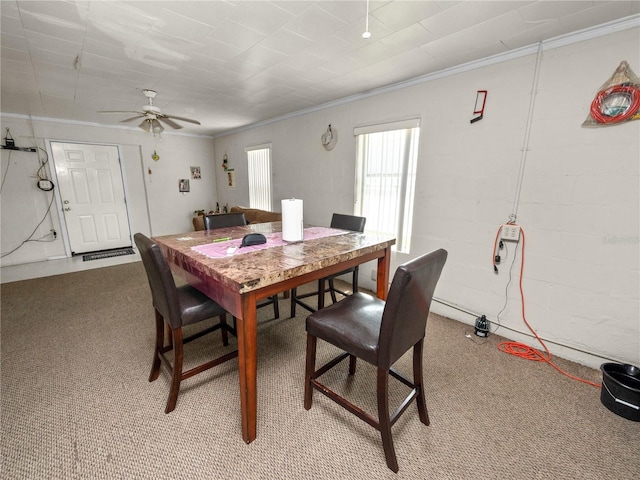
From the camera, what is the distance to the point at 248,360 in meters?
1.23

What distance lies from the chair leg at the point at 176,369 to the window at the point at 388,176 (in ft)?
7.69

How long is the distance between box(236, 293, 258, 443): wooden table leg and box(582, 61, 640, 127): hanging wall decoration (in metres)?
2.47

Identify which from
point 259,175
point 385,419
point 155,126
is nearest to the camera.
Result: point 385,419

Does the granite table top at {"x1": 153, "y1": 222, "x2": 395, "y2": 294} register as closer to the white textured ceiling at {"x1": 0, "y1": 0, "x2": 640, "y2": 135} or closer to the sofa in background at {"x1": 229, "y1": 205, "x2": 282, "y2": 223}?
the white textured ceiling at {"x1": 0, "y1": 0, "x2": 640, "y2": 135}

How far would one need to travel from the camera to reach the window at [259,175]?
462cm

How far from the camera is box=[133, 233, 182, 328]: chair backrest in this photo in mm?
1289

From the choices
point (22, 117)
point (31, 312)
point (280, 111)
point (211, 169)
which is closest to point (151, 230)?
point (211, 169)

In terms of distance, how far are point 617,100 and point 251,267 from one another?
250cm

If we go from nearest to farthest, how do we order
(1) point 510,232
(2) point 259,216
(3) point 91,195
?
(1) point 510,232 < (2) point 259,216 < (3) point 91,195

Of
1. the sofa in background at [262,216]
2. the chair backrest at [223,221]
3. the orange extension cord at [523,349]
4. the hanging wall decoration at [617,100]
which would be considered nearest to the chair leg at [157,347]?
the chair backrest at [223,221]

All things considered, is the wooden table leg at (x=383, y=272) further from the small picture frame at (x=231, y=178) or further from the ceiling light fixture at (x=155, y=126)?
the small picture frame at (x=231, y=178)

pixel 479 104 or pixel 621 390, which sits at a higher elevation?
pixel 479 104

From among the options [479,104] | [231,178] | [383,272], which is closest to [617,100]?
[479,104]

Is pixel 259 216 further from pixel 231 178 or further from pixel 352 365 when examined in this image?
pixel 352 365
